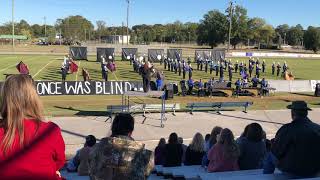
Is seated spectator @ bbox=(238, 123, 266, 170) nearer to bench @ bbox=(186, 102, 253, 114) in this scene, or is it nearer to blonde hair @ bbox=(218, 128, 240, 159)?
blonde hair @ bbox=(218, 128, 240, 159)

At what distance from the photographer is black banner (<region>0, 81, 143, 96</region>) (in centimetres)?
2644

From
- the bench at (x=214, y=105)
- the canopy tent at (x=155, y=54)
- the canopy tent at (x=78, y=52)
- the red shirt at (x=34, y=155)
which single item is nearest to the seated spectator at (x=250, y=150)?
the red shirt at (x=34, y=155)

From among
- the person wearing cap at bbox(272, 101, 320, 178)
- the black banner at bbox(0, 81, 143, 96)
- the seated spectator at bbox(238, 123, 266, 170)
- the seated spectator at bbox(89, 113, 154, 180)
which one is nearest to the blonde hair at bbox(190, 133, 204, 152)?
the seated spectator at bbox(238, 123, 266, 170)

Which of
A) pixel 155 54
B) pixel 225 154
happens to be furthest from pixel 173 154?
pixel 155 54

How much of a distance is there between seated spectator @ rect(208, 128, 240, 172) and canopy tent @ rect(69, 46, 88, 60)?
5254 cm

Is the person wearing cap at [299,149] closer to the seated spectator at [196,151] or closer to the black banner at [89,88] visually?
the seated spectator at [196,151]

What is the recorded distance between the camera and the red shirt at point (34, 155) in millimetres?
2967

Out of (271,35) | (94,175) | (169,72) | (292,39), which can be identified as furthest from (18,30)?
(94,175)

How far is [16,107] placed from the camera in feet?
9.86

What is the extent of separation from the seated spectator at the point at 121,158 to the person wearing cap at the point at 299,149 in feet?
6.95

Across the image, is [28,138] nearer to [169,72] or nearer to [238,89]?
[238,89]

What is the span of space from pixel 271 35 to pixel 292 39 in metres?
22.3

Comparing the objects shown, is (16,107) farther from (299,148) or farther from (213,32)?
(213,32)

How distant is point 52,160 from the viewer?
3.09 meters
